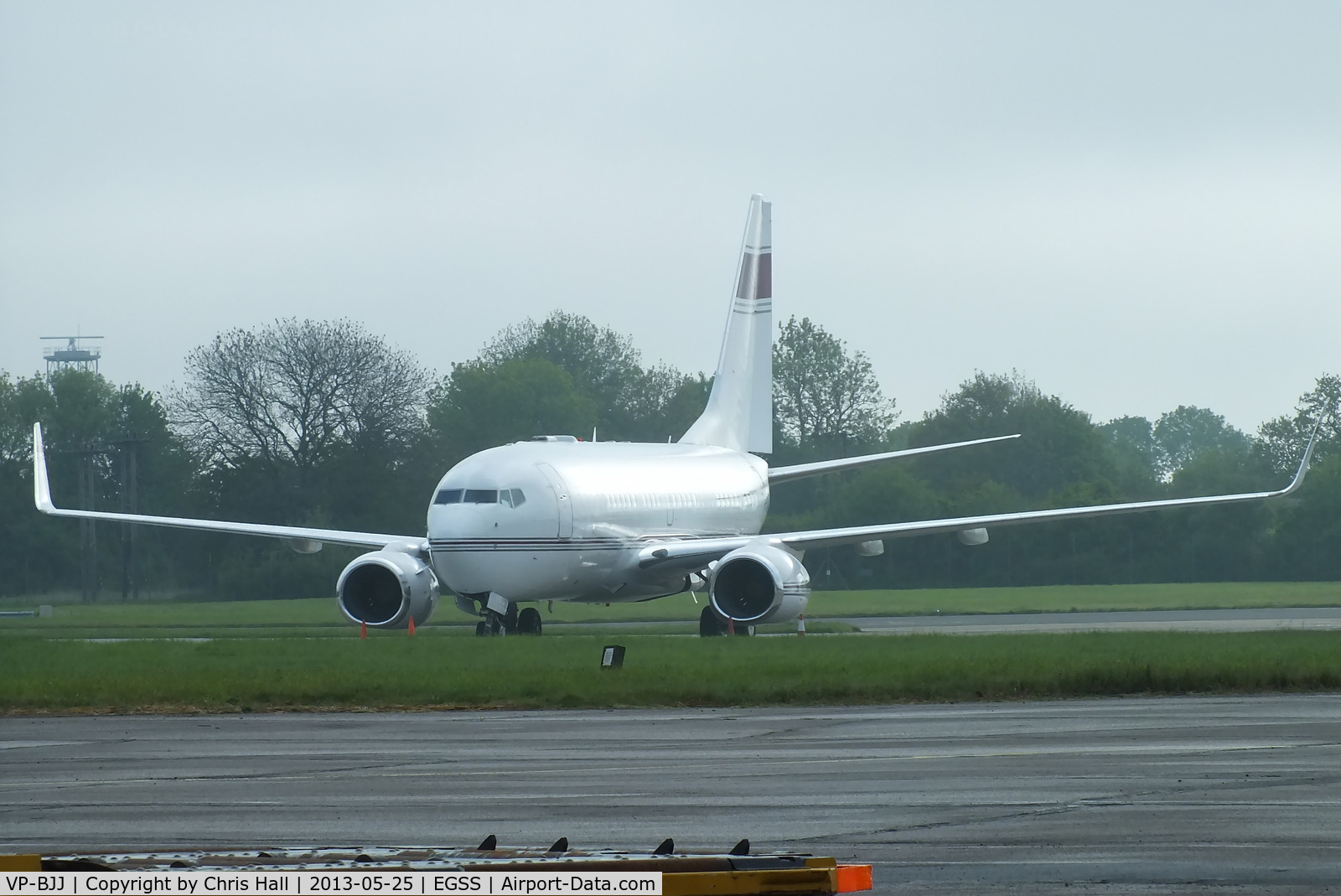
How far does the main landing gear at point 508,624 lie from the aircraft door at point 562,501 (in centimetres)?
151

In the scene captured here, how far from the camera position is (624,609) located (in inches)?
1876

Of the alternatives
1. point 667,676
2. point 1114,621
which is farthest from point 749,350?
point 667,676

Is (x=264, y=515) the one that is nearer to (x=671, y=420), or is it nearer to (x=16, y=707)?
(x=671, y=420)

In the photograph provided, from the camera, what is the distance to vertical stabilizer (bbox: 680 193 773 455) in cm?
4456

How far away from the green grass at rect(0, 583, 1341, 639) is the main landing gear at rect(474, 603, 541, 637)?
918 millimetres

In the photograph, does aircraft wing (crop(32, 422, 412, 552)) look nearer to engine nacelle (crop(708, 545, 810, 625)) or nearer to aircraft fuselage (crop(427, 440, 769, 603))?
aircraft fuselage (crop(427, 440, 769, 603))

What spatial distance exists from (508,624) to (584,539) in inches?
75.5

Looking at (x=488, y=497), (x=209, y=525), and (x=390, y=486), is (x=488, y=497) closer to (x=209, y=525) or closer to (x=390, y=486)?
(x=209, y=525)

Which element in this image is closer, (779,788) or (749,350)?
(779,788)

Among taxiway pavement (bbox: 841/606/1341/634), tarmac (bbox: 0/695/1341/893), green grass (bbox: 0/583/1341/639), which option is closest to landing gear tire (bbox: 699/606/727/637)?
green grass (bbox: 0/583/1341/639)

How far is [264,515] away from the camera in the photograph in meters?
59.5

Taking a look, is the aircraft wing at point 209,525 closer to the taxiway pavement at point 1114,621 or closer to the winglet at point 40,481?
the winglet at point 40,481

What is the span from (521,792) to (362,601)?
23.2 meters

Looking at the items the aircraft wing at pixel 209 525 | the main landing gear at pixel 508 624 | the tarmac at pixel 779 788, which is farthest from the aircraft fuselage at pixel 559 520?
the tarmac at pixel 779 788
